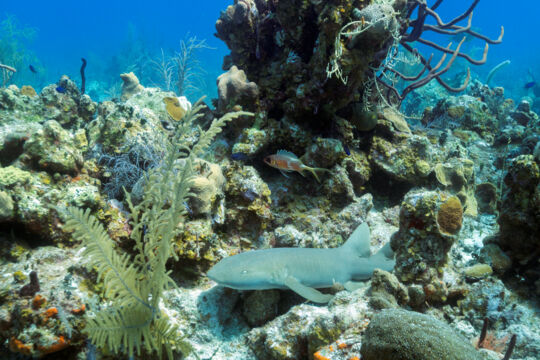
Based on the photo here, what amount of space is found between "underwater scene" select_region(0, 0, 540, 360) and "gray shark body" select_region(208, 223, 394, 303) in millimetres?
22

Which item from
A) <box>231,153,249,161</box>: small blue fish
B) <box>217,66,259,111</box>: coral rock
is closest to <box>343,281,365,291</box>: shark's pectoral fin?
<box>231,153,249,161</box>: small blue fish

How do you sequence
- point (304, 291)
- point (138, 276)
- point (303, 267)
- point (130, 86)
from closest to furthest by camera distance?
point (138, 276) < point (304, 291) < point (303, 267) < point (130, 86)

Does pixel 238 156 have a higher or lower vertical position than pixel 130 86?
lower

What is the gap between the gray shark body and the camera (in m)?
2.85

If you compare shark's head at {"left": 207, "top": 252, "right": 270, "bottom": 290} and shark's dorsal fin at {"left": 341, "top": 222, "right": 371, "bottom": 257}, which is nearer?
shark's head at {"left": 207, "top": 252, "right": 270, "bottom": 290}

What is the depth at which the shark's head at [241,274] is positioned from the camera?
9.23 feet

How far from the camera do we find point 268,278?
2906mm

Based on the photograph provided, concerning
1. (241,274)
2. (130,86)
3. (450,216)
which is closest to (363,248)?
(450,216)

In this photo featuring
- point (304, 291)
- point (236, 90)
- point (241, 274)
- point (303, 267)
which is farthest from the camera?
point (236, 90)

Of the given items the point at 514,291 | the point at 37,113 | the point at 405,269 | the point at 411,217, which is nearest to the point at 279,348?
the point at 405,269

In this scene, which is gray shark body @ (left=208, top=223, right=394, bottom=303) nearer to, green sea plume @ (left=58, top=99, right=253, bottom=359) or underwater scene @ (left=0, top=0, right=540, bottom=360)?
underwater scene @ (left=0, top=0, right=540, bottom=360)

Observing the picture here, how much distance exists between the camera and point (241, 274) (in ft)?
9.28

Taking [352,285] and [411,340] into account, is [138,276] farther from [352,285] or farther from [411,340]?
[352,285]

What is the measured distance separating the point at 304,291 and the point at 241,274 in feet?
2.28
